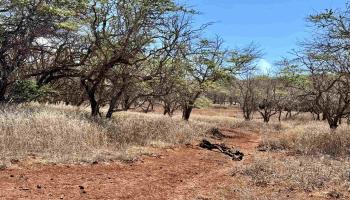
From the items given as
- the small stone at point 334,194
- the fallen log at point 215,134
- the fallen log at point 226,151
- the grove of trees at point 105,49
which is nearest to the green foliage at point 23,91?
the grove of trees at point 105,49

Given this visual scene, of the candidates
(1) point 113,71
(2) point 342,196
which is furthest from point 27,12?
(2) point 342,196

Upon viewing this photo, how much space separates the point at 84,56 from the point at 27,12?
2700mm

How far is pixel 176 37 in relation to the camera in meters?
16.2

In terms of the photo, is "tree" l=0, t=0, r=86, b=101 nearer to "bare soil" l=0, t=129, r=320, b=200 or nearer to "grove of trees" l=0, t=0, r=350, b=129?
"grove of trees" l=0, t=0, r=350, b=129

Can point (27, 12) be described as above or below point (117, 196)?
above

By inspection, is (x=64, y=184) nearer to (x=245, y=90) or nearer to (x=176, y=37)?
(x=176, y=37)

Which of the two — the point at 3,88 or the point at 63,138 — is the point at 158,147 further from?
the point at 3,88

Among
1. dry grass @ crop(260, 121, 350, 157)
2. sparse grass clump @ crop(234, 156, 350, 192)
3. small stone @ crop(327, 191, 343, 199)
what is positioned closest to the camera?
small stone @ crop(327, 191, 343, 199)

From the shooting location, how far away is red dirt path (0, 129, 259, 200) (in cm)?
730

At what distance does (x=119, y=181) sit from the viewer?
8398 millimetres

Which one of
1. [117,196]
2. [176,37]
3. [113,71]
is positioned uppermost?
[176,37]

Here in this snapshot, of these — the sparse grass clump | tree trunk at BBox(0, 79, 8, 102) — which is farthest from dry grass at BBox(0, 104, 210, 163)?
tree trunk at BBox(0, 79, 8, 102)

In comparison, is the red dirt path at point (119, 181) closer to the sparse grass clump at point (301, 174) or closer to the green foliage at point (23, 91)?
the sparse grass clump at point (301, 174)

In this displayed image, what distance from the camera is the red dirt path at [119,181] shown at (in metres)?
7.30
